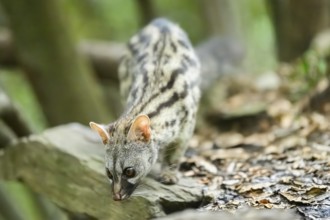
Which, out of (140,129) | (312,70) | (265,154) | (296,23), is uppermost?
(296,23)

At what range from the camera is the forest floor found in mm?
5043

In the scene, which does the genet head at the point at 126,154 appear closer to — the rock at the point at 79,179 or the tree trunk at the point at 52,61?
the rock at the point at 79,179

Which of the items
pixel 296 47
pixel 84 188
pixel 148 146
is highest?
pixel 296 47

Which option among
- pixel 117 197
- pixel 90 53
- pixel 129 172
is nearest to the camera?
pixel 117 197

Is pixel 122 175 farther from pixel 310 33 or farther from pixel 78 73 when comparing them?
pixel 310 33

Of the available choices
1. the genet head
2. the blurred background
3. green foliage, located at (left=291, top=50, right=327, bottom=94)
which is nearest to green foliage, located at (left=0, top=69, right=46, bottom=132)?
the blurred background

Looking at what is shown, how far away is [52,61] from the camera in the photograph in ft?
30.1

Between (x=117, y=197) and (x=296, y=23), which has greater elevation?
(x=296, y=23)

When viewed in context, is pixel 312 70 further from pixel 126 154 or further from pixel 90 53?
pixel 90 53

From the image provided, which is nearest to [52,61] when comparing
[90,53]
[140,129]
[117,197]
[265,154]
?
[90,53]

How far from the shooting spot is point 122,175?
5.05 metres

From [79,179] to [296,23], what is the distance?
4.94 meters

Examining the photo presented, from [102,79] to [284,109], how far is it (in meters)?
4.35

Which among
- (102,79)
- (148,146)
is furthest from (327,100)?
(102,79)
